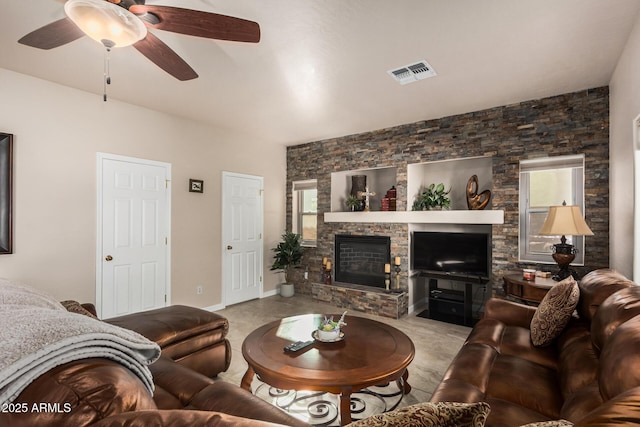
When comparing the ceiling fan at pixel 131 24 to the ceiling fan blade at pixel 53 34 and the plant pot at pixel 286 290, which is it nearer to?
the ceiling fan blade at pixel 53 34

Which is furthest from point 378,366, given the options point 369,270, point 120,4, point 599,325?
point 369,270

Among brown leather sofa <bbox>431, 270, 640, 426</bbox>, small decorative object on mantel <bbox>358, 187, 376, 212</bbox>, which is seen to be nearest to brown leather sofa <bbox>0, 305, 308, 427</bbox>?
brown leather sofa <bbox>431, 270, 640, 426</bbox>

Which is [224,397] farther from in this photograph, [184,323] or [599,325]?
[599,325]

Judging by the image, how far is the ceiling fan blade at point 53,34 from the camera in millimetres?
1752

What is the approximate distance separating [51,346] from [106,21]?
1548 millimetres

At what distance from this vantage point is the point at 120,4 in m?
1.62

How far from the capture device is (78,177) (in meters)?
3.33

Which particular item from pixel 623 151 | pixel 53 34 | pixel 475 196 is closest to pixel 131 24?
pixel 53 34

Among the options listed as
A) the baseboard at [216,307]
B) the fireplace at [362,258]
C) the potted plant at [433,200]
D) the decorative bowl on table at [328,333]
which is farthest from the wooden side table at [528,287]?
the baseboard at [216,307]

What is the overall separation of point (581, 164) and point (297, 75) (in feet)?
10.5

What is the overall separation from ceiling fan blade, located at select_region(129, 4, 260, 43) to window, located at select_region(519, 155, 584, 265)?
347cm

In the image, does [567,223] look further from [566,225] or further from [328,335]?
[328,335]

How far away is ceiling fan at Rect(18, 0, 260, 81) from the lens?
4.95ft

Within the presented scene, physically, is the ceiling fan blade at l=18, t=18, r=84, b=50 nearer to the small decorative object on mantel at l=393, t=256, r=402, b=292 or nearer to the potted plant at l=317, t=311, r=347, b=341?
the potted plant at l=317, t=311, r=347, b=341
